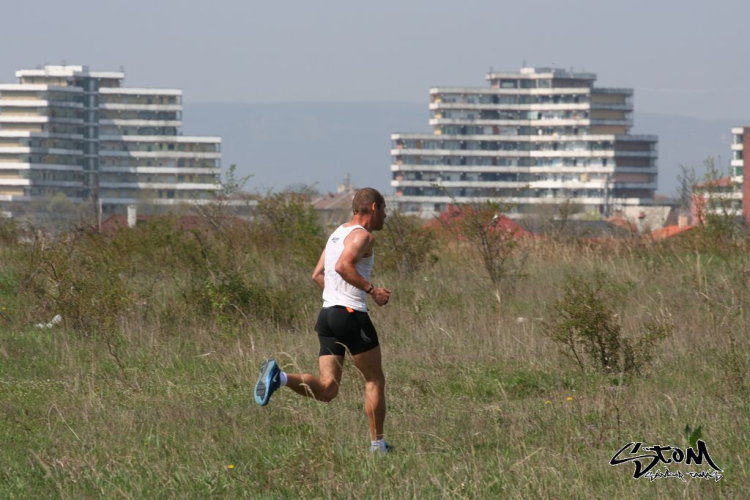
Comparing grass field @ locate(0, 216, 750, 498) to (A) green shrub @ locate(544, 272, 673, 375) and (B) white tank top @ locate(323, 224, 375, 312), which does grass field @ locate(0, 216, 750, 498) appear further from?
(B) white tank top @ locate(323, 224, 375, 312)

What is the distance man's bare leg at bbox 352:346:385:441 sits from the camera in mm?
6625

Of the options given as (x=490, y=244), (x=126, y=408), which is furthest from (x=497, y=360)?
(x=490, y=244)

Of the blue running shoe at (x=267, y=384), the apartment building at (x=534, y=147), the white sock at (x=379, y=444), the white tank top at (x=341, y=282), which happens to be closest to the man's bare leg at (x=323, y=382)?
the blue running shoe at (x=267, y=384)

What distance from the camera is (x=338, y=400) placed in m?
8.16

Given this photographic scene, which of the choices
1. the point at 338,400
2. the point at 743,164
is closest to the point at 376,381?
the point at 338,400

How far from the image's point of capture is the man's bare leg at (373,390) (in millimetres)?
6625

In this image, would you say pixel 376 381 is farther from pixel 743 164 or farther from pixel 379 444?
pixel 743 164

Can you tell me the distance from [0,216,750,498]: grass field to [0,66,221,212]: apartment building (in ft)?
489

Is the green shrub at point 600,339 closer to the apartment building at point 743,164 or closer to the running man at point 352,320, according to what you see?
the running man at point 352,320

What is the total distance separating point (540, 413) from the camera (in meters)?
7.44

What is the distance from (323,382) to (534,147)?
181m

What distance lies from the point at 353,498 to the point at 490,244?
1112cm
